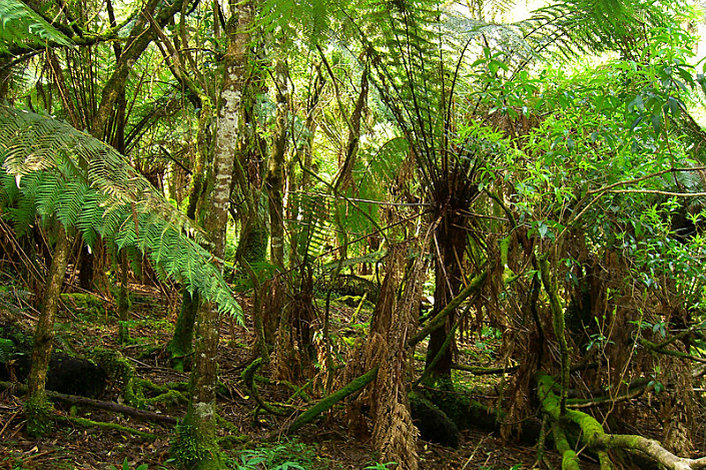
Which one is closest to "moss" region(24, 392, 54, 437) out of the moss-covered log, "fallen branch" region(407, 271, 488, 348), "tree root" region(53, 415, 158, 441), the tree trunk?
"tree root" region(53, 415, 158, 441)

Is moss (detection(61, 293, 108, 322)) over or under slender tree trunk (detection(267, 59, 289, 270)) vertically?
under

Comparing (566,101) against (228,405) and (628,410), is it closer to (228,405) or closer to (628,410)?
(628,410)

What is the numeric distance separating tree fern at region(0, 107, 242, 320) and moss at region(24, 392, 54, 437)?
1088mm

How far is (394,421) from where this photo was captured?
8.52 ft

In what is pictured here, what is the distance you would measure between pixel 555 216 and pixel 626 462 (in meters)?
1.48

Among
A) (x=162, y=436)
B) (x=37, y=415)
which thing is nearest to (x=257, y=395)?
(x=162, y=436)

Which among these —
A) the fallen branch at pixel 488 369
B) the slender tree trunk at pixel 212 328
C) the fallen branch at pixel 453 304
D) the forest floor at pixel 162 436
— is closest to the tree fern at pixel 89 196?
the slender tree trunk at pixel 212 328

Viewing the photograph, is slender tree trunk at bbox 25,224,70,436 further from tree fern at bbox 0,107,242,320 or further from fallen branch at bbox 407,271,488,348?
fallen branch at bbox 407,271,488,348

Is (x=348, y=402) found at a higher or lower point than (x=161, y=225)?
lower

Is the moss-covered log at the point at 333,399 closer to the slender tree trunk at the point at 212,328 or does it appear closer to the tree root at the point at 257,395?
the tree root at the point at 257,395

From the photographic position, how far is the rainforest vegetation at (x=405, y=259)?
7.53ft

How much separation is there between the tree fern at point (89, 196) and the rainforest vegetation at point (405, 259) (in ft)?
0.04

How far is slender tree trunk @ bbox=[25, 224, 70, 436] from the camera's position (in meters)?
2.36

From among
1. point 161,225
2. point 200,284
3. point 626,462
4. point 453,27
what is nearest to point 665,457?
point 626,462
